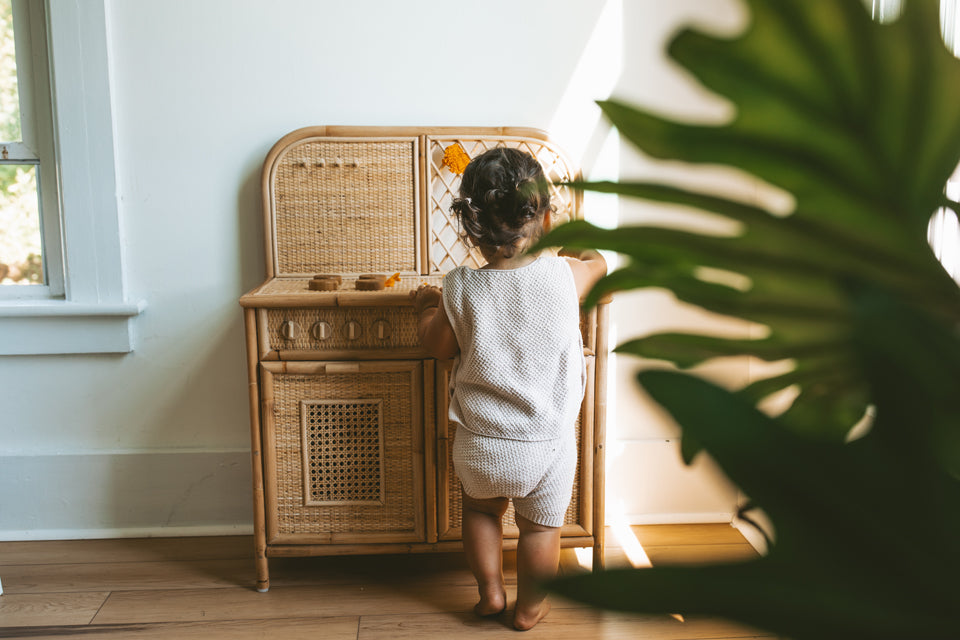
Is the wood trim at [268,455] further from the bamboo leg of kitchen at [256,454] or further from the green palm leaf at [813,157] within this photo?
the green palm leaf at [813,157]

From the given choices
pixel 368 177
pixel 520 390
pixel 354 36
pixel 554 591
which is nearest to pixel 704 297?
pixel 554 591

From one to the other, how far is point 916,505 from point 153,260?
6.97ft

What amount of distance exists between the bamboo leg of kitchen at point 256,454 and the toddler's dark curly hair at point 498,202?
0.56m

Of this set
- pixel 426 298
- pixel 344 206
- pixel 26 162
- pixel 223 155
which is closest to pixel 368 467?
pixel 426 298

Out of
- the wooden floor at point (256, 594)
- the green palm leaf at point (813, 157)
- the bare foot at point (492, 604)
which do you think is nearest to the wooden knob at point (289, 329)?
the wooden floor at point (256, 594)

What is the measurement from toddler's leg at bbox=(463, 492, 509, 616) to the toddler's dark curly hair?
60 cm

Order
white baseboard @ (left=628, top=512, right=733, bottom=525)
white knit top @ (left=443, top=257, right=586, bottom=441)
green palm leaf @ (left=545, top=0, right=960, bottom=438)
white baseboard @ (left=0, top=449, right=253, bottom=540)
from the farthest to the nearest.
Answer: white baseboard @ (left=628, top=512, right=733, bottom=525) < white baseboard @ (left=0, top=449, right=253, bottom=540) < white knit top @ (left=443, top=257, right=586, bottom=441) < green palm leaf @ (left=545, top=0, right=960, bottom=438)

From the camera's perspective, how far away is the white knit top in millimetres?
1536

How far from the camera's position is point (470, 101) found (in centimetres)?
200

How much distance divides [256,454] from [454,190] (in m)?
0.88

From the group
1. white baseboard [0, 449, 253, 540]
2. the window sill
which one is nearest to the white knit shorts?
white baseboard [0, 449, 253, 540]

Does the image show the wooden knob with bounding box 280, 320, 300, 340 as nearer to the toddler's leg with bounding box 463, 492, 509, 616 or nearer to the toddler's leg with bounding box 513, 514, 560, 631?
the toddler's leg with bounding box 463, 492, 509, 616

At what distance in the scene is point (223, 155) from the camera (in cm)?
200

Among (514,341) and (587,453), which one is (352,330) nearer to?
(514,341)
